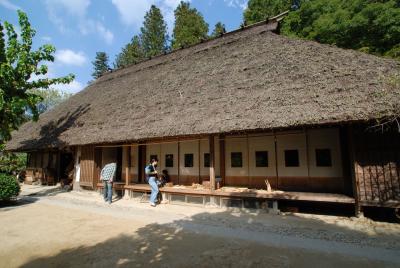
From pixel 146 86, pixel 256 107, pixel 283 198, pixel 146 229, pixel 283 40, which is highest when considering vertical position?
pixel 283 40

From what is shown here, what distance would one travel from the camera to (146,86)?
45.2 ft

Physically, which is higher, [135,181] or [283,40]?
[283,40]

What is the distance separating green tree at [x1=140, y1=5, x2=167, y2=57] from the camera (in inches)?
1253

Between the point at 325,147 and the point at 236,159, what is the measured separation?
11.1 ft

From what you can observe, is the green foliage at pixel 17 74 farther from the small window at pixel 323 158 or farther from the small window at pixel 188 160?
the small window at pixel 323 158

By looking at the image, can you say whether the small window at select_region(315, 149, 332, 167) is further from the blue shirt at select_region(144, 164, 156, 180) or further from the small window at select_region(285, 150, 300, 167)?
the blue shirt at select_region(144, 164, 156, 180)

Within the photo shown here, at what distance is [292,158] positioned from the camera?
381 inches

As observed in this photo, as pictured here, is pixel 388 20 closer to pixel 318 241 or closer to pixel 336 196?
pixel 336 196

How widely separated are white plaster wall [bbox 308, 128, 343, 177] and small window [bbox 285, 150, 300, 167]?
45 cm

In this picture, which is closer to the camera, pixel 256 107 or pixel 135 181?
pixel 256 107

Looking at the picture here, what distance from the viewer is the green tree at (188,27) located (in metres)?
27.0

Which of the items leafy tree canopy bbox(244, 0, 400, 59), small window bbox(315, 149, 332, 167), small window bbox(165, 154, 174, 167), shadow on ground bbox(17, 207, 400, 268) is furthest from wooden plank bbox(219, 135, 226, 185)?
leafy tree canopy bbox(244, 0, 400, 59)

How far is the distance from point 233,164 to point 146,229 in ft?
16.9

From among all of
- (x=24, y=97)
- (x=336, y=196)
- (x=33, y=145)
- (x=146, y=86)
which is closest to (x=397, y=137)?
(x=336, y=196)
